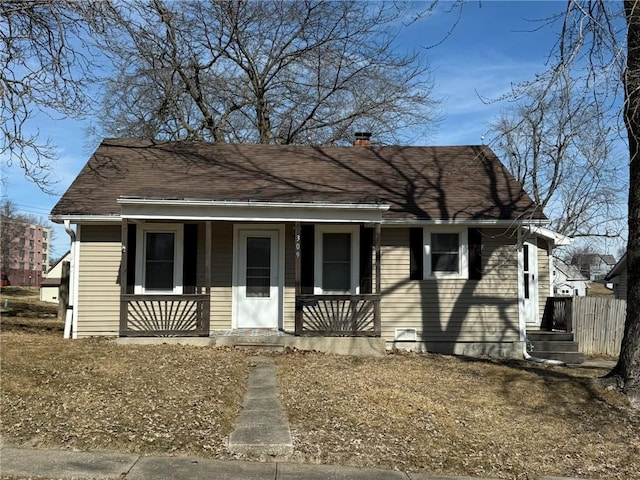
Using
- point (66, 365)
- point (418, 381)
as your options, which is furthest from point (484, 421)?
point (66, 365)

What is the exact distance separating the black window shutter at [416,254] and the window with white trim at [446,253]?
0.29ft

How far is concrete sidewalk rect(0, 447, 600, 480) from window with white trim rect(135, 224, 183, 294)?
6.93 m

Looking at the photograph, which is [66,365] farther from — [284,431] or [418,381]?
[418,381]

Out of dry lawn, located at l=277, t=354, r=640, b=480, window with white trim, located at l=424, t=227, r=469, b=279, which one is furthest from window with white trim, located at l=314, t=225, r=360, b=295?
dry lawn, located at l=277, t=354, r=640, b=480

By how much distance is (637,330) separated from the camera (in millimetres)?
8141

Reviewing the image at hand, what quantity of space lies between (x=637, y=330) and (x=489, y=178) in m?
6.68

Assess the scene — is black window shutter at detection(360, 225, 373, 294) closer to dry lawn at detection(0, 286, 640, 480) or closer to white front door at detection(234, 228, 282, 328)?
white front door at detection(234, 228, 282, 328)

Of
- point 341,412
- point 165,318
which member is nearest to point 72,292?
point 165,318

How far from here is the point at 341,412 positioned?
687cm

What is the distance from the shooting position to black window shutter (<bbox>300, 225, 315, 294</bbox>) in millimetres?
12375

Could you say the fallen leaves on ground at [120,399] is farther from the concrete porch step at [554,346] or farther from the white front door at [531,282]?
the white front door at [531,282]

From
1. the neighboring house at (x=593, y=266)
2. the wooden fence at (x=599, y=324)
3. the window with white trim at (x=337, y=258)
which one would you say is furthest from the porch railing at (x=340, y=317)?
the neighboring house at (x=593, y=266)

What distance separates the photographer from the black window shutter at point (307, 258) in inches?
487

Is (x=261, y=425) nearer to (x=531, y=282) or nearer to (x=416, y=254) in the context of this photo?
(x=416, y=254)
